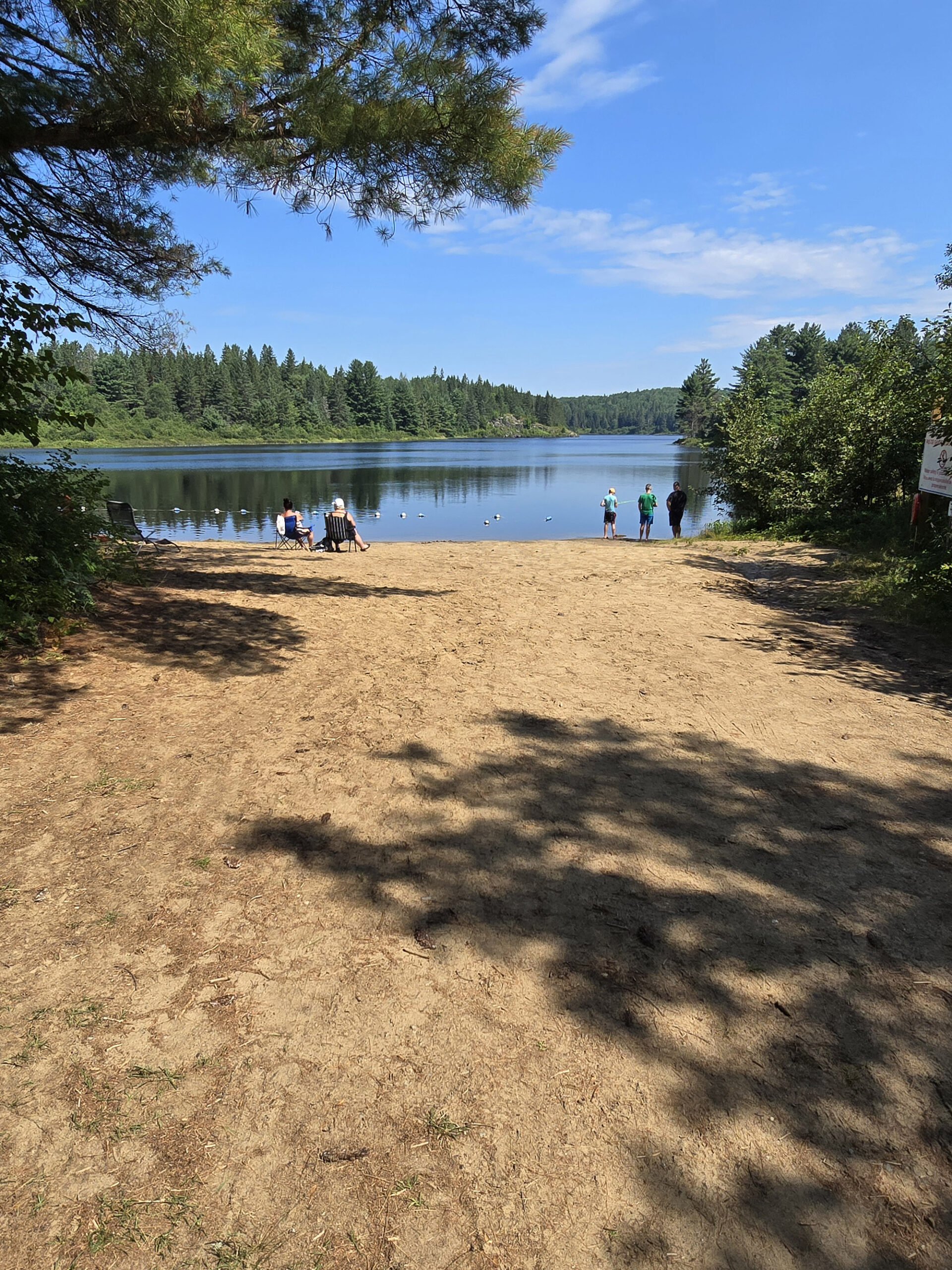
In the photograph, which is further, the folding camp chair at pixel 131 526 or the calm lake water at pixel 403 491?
the calm lake water at pixel 403 491

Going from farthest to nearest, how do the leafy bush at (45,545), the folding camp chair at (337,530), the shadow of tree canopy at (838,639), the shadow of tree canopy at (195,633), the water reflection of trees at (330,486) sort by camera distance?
1. the water reflection of trees at (330,486)
2. the folding camp chair at (337,530)
3. the shadow of tree canopy at (838,639)
4. the shadow of tree canopy at (195,633)
5. the leafy bush at (45,545)

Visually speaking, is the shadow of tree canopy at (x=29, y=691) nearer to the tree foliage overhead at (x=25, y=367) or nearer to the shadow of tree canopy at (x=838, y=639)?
the tree foliage overhead at (x=25, y=367)

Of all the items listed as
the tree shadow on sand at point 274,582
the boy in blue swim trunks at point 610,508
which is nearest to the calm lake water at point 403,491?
the boy in blue swim trunks at point 610,508

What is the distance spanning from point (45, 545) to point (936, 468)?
10.4 meters

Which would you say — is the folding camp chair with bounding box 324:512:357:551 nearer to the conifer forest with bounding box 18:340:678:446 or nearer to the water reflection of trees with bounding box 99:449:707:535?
the water reflection of trees with bounding box 99:449:707:535

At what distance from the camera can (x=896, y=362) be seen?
15672 millimetres

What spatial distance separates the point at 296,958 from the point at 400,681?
3378mm

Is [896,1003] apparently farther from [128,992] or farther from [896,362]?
[896,362]

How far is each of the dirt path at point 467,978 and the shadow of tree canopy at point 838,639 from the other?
38.0 inches

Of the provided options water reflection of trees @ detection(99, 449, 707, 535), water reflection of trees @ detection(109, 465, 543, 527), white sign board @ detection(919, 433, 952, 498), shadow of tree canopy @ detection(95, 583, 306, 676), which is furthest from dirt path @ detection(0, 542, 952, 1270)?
water reflection of trees @ detection(109, 465, 543, 527)

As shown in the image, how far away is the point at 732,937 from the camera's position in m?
2.95

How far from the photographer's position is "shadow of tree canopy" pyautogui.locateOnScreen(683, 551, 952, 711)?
6444mm

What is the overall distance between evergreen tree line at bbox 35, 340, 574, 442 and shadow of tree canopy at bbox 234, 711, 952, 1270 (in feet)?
302

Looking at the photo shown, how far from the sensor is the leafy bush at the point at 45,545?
570 cm
